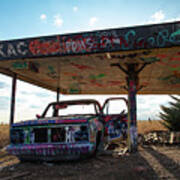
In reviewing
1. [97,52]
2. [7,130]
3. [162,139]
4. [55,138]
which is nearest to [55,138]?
[55,138]

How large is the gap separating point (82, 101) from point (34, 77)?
590 centimetres

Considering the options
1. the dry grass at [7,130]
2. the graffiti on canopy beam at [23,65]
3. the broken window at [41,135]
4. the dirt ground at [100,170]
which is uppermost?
the graffiti on canopy beam at [23,65]

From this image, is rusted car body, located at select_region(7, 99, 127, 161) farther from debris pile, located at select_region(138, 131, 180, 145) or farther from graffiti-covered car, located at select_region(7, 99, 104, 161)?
debris pile, located at select_region(138, 131, 180, 145)

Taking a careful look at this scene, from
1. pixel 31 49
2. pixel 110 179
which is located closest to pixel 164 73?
pixel 31 49


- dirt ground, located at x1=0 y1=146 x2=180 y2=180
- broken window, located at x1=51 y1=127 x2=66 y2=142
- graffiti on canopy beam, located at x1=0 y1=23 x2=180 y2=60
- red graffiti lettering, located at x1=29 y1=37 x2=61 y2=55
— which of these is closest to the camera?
dirt ground, located at x1=0 y1=146 x2=180 y2=180

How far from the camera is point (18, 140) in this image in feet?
17.5

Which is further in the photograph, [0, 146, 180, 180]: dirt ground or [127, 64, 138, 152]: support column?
[127, 64, 138, 152]: support column

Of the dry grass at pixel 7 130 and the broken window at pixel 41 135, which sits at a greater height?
the broken window at pixel 41 135

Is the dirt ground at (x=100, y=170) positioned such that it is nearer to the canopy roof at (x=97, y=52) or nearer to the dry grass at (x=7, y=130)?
the canopy roof at (x=97, y=52)

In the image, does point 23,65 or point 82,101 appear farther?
point 23,65

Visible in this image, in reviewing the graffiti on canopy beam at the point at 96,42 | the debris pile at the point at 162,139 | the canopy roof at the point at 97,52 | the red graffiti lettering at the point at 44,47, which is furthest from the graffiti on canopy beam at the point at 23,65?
the debris pile at the point at 162,139

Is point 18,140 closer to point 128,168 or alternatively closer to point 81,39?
point 128,168

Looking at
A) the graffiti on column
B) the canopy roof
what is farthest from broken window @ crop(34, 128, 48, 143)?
the graffiti on column

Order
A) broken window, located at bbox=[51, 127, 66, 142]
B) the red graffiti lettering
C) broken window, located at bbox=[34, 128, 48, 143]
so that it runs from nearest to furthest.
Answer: broken window, located at bbox=[51, 127, 66, 142]
broken window, located at bbox=[34, 128, 48, 143]
the red graffiti lettering
